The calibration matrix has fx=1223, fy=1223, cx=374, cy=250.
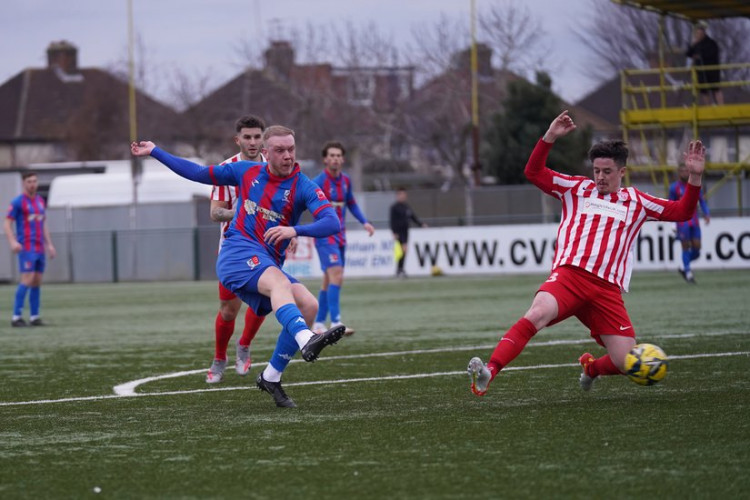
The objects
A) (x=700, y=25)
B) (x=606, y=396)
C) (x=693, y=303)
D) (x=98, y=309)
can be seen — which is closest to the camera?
(x=606, y=396)

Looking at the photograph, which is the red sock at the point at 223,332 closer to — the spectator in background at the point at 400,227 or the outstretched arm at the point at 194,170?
the outstretched arm at the point at 194,170

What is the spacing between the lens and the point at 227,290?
9.57 m

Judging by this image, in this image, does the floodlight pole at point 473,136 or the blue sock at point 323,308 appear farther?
the floodlight pole at point 473,136

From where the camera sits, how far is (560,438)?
613 cm

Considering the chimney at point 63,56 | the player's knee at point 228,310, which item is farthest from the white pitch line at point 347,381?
the chimney at point 63,56

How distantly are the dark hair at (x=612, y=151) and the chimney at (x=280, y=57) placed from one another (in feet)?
153

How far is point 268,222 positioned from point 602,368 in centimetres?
233

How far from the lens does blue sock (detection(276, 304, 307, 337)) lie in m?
7.39

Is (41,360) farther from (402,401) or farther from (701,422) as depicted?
(701,422)

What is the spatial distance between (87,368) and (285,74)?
44015 mm

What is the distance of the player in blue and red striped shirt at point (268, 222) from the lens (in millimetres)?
7746

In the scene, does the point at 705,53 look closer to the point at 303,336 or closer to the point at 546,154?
the point at 546,154

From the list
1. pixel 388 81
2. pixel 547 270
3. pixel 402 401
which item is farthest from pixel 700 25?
pixel 388 81

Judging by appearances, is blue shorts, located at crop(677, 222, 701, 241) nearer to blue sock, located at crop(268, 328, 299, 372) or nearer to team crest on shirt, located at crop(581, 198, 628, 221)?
team crest on shirt, located at crop(581, 198, 628, 221)
